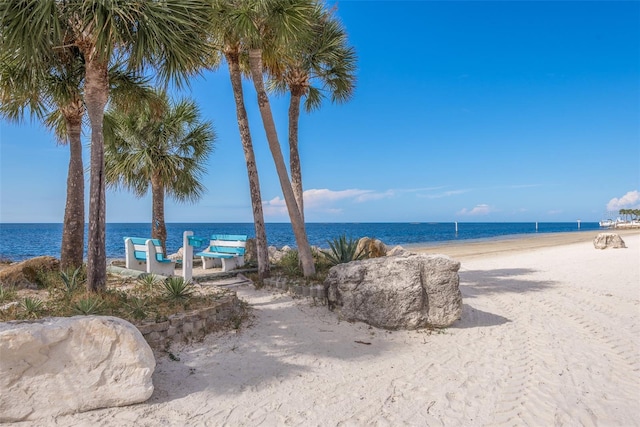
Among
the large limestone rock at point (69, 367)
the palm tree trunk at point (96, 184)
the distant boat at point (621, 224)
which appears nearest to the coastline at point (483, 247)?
the palm tree trunk at point (96, 184)

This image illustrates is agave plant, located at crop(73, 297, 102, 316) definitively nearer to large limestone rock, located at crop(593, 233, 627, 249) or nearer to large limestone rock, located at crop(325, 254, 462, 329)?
large limestone rock, located at crop(325, 254, 462, 329)

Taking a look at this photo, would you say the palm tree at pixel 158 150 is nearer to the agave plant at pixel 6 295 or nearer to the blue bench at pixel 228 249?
the blue bench at pixel 228 249

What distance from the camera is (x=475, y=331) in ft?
21.0

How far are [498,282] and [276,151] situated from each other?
7027 millimetres

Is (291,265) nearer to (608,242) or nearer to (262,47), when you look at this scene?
(262,47)

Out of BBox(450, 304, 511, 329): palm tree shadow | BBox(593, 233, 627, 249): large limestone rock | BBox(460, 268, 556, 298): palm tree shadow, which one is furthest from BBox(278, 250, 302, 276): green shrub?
BBox(593, 233, 627, 249): large limestone rock

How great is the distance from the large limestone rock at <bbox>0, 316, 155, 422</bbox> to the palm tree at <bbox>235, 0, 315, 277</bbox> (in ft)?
16.1

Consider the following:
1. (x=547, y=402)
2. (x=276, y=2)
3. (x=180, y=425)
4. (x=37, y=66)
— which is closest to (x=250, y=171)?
(x=276, y=2)

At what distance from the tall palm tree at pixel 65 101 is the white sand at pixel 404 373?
395cm

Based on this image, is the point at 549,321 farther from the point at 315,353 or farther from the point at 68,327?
the point at 68,327

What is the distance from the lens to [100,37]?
553 cm

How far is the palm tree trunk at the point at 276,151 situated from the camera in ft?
28.6

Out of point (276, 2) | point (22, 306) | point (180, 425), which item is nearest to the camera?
point (180, 425)

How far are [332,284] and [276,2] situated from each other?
5.54m
